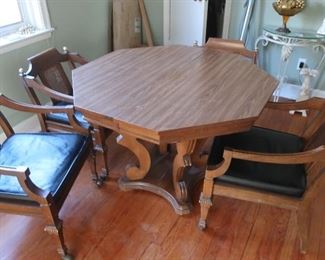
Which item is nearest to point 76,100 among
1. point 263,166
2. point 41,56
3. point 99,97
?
point 99,97

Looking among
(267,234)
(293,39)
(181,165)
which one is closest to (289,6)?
(293,39)

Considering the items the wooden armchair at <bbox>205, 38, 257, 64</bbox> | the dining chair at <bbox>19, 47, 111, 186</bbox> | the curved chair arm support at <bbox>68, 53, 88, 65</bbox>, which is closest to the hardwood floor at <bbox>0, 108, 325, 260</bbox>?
the dining chair at <bbox>19, 47, 111, 186</bbox>

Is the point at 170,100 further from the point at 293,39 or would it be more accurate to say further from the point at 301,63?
the point at 301,63

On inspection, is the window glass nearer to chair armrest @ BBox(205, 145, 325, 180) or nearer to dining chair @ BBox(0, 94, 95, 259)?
dining chair @ BBox(0, 94, 95, 259)

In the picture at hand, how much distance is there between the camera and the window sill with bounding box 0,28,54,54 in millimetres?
2020

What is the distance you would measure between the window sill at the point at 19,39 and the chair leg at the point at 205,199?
1.69 metres

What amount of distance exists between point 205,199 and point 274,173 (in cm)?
36

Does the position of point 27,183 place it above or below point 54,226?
above

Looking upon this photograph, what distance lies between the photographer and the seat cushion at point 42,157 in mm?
1269

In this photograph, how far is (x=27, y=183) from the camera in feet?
3.67

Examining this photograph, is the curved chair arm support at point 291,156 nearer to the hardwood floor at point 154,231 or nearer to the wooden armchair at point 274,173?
the wooden armchair at point 274,173

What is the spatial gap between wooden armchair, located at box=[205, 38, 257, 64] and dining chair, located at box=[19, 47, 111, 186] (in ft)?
3.41

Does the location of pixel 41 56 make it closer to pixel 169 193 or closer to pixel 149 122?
pixel 149 122

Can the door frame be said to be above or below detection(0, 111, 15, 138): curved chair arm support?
above
